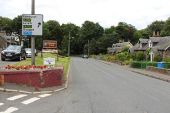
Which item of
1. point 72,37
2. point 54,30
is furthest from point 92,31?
point 54,30

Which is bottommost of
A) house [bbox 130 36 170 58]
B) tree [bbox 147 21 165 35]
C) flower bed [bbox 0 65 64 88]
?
flower bed [bbox 0 65 64 88]

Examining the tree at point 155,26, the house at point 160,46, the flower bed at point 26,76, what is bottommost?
the flower bed at point 26,76

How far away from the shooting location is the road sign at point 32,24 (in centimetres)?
2158

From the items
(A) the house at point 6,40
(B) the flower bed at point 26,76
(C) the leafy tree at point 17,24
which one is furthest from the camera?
(A) the house at point 6,40

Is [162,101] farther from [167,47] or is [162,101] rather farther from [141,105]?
[167,47]

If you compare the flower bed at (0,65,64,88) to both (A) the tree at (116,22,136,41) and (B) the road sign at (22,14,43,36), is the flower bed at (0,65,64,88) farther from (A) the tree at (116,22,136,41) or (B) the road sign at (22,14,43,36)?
(A) the tree at (116,22,136,41)

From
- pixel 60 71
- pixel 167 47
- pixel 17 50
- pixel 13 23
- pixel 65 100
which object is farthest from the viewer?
pixel 13 23

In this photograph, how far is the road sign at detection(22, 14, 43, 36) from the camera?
21.6 m

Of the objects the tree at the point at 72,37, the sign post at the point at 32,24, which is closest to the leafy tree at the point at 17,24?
the tree at the point at 72,37

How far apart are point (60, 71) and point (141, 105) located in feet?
23.9

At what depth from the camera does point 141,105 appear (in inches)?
567

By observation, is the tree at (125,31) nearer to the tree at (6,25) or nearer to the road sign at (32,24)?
the tree at (6,25)

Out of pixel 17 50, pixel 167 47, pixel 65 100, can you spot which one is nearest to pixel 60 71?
pixel 65 100

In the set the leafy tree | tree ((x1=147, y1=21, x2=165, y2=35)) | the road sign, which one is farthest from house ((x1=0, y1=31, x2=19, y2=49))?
the road sign
